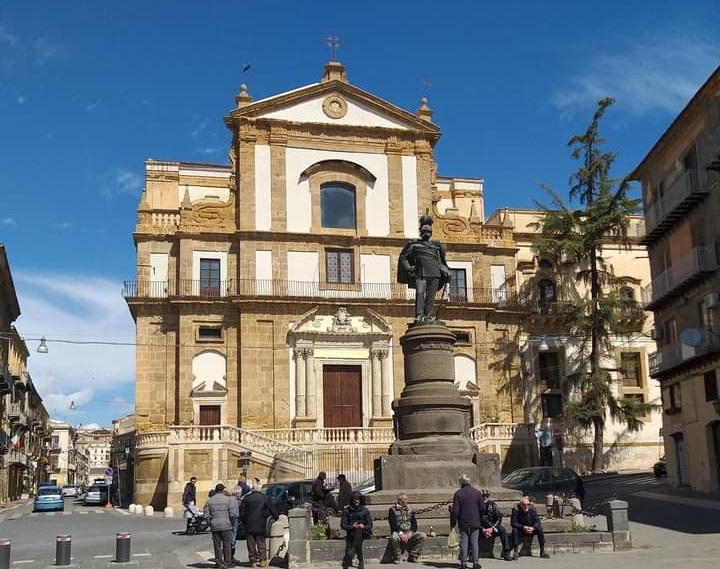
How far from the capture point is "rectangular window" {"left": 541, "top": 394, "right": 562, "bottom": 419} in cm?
4538

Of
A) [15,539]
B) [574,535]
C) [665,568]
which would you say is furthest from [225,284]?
[665,568]

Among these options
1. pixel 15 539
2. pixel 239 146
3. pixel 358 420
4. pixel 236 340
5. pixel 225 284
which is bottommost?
pixel 15 539

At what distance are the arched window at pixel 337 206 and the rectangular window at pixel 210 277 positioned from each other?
18.9 feet

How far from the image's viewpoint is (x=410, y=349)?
58.1ft

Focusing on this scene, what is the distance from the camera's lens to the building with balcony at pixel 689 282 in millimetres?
28734

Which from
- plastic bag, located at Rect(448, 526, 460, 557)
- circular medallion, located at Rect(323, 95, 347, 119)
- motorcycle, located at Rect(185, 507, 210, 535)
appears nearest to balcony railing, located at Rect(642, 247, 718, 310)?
motorcycle, located at Rect(185, 507, 210, 535)

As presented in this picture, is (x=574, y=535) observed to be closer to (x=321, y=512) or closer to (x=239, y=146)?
(x=321, y=512)

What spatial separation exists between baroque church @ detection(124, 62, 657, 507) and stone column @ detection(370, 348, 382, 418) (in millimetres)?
67

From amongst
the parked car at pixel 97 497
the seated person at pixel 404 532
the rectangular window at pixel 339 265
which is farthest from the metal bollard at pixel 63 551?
the parked car at pixel 97 497

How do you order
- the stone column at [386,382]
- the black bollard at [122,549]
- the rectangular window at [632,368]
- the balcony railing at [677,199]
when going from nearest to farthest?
the black bollard at [122,549] < the balcony railing at [677,199] < the stone column at [386,382] < the rectangular window at [632,368]

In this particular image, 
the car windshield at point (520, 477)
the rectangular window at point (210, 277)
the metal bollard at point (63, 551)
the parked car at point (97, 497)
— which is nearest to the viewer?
the metal bollard at point (63, 551)

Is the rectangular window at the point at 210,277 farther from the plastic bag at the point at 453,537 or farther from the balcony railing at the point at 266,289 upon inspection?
the plastic bag at the point at 453,537

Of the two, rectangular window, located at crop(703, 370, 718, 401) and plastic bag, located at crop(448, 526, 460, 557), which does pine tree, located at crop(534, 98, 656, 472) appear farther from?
plastic bag, located at crop(448, 526, 460, 557)

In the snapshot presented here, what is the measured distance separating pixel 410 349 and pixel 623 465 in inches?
1222
